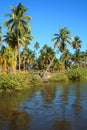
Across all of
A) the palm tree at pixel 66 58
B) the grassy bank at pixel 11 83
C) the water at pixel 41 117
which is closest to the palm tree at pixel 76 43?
the palm tree at pixel 66 58

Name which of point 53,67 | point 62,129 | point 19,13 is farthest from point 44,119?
point 53,67

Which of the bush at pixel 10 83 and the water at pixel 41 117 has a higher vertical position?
the bush at pixel 10 83

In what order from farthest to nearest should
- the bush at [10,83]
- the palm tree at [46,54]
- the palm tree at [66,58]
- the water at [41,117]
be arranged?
the palm tree at [66,58], the palm tree at [46,54], the bush at [10,83], the water at [41,117]

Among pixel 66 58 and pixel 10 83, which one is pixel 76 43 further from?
pixel 10 83

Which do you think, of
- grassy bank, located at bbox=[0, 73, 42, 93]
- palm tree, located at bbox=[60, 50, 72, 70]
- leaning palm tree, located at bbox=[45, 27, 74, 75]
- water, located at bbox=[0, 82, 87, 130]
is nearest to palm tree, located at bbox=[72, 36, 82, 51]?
palm tree, located at bbox=[60, 50, 72, 70]

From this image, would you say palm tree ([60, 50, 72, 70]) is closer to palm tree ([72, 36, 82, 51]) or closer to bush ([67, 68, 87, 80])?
palm tree ([72, 36, 82, 51])

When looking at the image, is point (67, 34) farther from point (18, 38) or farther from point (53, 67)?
point (53, 67)

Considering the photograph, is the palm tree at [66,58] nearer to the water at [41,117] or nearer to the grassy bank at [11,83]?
the grassy bank at [11,83]

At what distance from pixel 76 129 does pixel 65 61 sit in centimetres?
10404

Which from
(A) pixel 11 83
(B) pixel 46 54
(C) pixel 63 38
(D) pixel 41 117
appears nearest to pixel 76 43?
(B) pixel 46 54

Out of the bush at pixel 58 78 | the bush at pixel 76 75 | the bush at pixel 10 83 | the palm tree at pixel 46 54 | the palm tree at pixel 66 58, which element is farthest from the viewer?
the palm tree at pixel 66 58

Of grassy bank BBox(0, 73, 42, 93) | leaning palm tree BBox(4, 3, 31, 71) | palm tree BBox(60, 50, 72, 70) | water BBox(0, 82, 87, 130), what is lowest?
water BBox(0, 82, 87, 130)

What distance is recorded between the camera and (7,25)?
172ft

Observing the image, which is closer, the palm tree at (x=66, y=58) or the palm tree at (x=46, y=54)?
the palm tree at (x=46, y=54)
